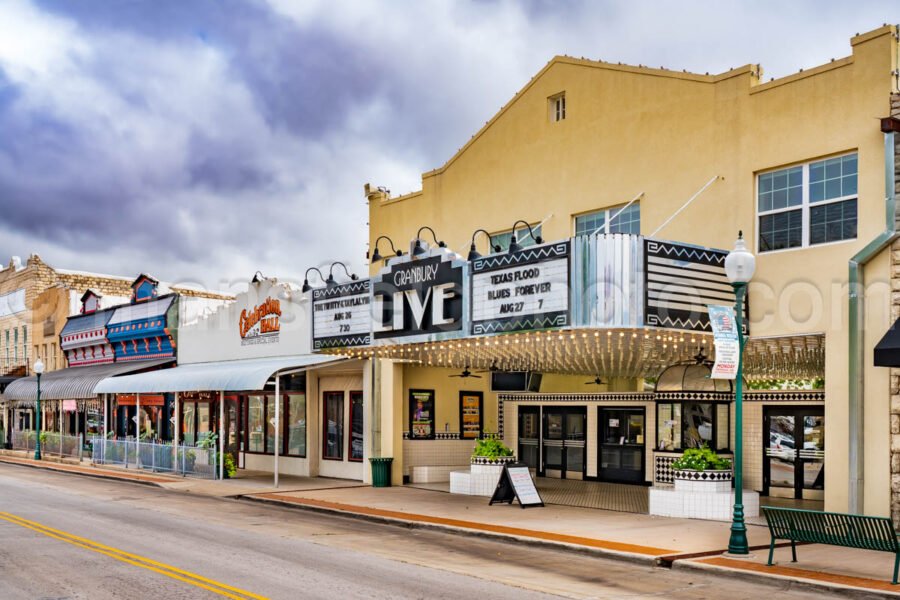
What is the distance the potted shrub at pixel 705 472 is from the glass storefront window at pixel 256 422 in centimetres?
1665

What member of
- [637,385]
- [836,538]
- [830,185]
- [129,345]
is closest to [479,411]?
[637,385]

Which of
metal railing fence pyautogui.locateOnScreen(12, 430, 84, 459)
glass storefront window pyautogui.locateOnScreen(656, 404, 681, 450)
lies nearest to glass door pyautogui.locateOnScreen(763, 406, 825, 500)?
glass storefront window pyautogui.locateOnScreen(656, 404, 681, 450)

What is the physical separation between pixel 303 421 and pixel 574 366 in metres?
9.63

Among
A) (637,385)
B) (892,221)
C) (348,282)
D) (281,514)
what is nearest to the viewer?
(892,221)

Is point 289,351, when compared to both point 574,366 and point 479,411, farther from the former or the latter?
point 574,366

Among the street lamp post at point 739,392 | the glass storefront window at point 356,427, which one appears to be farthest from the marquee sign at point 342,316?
the street lamp post at point 739,392

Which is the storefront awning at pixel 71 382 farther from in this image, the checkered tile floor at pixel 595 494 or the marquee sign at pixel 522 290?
the marquee sign at pixel 522 290

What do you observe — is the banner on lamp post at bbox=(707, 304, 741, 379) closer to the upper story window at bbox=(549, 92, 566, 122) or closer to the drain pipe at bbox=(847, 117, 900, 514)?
the drain pipe at bbox=(847, 117, 900, 514)

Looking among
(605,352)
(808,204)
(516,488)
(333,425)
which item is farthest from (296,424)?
(808,204)

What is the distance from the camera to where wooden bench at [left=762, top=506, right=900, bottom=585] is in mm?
11328

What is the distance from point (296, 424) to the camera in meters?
28.9

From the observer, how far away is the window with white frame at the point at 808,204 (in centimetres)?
1614

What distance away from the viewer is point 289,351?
2800 cm

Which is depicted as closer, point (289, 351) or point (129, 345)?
point (289, 351)
